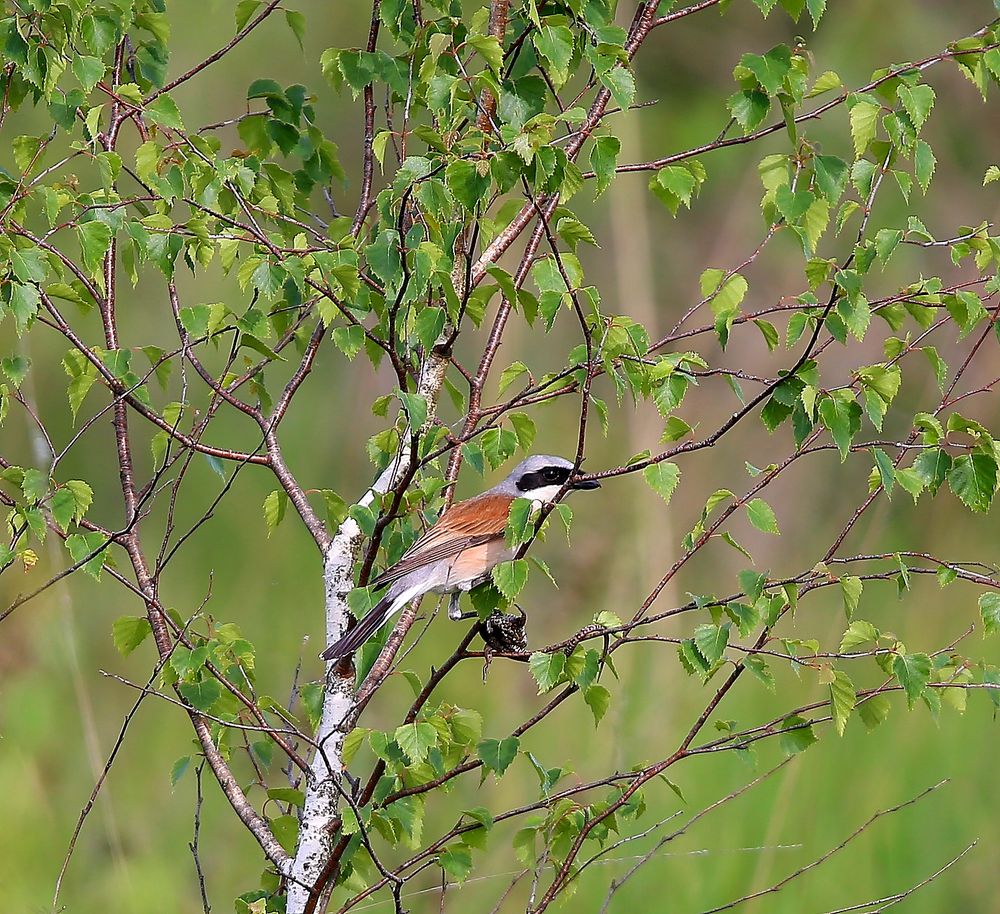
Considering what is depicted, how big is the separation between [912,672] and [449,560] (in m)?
1.16

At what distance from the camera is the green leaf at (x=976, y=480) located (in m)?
2.19

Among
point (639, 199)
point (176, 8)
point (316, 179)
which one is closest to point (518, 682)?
point (639, 199)

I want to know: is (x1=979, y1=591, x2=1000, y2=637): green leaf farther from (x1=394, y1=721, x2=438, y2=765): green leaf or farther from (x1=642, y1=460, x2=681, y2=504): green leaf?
(x1=394, y1=721, x2=438, y2=765): green leaf

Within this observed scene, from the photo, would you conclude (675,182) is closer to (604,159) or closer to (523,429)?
(604,159)

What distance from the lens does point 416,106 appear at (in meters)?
3.14

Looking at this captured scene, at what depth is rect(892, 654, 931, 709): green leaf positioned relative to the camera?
7.33 feet

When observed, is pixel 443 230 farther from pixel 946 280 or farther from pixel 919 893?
pixel 946 280

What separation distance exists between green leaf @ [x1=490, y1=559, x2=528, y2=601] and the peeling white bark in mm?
513

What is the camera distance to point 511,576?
224 cm

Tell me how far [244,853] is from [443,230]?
2.71 metres

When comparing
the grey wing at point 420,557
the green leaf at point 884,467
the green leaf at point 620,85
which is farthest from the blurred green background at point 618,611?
the green leaf at point 620,85

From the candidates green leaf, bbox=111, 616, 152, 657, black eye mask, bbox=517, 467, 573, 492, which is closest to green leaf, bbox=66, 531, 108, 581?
green leaf, bbox=111, 616, 152, 657

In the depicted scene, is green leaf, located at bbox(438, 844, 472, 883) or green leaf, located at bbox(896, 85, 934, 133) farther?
green leaf, located at bbox(438, 844, 472, 883)

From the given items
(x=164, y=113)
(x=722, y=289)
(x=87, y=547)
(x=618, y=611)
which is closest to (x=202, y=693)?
(x=87, y=547)
